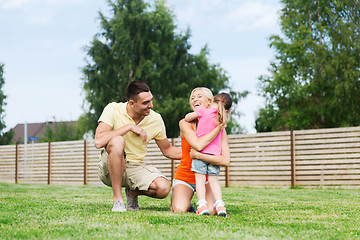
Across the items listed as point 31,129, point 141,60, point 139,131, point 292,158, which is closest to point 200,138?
point 139,131

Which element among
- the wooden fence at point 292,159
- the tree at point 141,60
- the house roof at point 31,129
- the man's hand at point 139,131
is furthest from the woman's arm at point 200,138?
the house roof at point 31,129

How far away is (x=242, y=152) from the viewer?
40.1ft

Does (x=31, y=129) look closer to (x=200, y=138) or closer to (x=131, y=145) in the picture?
(x=131, y=145)

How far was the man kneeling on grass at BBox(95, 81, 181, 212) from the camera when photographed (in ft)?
13.5

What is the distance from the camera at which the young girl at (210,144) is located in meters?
4.04

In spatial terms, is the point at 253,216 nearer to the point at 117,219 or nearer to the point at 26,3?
the point at 117,219

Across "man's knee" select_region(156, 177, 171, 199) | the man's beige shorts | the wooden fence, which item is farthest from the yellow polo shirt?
the wooden fence

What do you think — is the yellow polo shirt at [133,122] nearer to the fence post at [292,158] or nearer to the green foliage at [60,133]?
the fence post at [292,158]

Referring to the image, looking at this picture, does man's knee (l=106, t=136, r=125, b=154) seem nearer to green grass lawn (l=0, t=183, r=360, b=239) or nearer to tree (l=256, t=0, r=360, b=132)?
green grass lawn (l=0, t=183, r=360, b=239)

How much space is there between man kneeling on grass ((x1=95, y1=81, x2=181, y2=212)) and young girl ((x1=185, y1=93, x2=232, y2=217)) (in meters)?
0.45

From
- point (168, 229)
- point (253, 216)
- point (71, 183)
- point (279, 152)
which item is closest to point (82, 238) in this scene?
point (168, 229)

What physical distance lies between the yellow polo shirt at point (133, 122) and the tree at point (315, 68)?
1636 cm

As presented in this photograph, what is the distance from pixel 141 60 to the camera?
24.7 meters

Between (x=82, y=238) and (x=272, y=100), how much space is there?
2352cm
